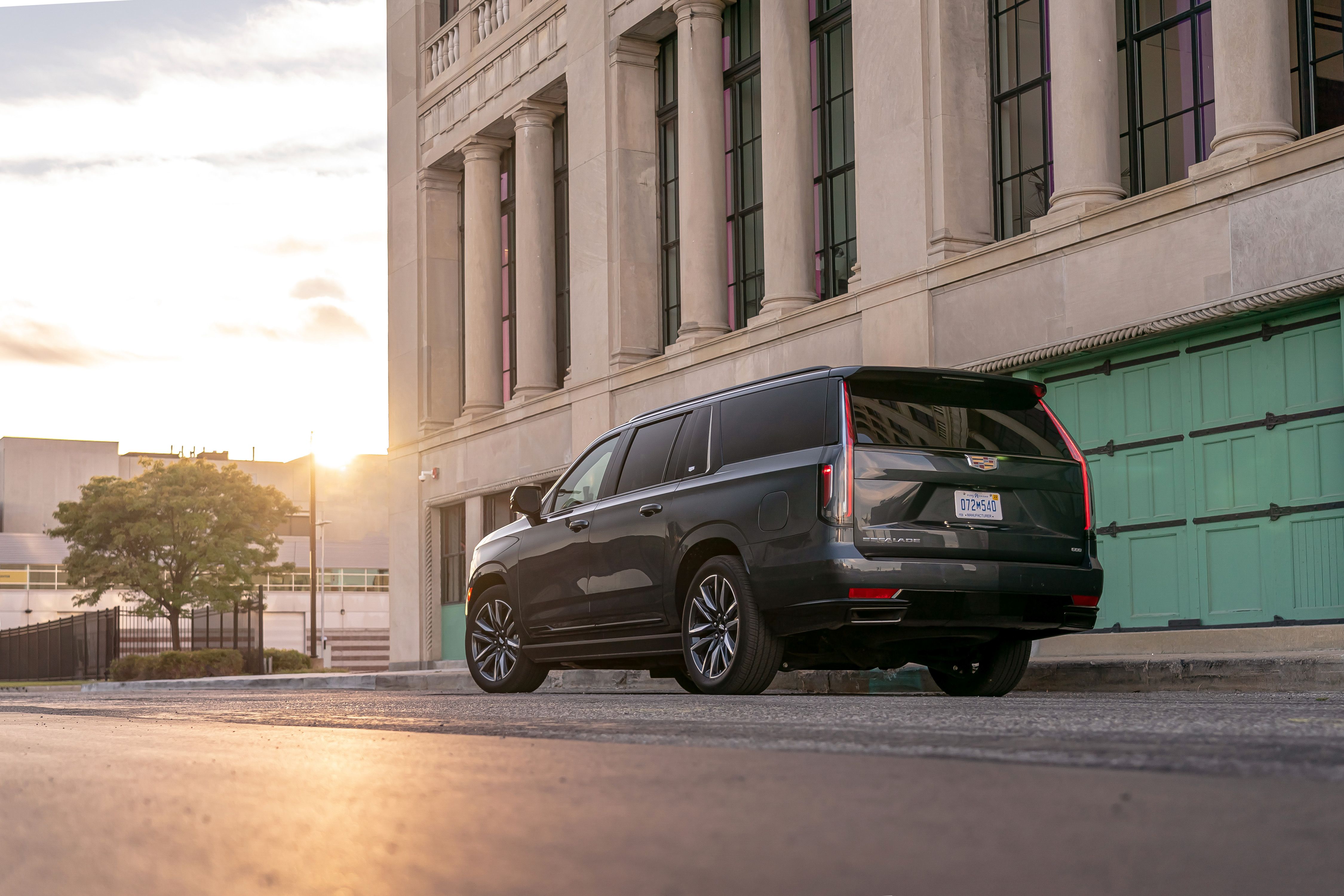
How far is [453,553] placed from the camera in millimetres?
28469

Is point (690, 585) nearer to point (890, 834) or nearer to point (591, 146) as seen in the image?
point (890, 834)

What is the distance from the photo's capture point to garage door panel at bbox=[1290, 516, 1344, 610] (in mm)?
12156

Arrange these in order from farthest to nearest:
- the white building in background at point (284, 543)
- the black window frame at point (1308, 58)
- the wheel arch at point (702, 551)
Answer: the white building in background at point (284, 543) < the black window frame at point (1308, 58) < the wheel arch at point (702, 551)

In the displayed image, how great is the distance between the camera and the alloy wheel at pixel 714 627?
8.91 m

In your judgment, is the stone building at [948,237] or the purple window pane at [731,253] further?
the purple window pane at [731,253]

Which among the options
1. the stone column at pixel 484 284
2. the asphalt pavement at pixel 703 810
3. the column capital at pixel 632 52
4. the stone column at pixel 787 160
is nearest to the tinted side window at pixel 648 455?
the asphalt pavement at pixel 703 810

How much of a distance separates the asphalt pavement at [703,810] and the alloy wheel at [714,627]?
372 cm

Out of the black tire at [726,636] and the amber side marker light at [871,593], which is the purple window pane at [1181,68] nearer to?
the black tire at [726,636]

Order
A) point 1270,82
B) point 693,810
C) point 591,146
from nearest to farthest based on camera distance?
point 693,810 → point 1270,82 → point 591,146

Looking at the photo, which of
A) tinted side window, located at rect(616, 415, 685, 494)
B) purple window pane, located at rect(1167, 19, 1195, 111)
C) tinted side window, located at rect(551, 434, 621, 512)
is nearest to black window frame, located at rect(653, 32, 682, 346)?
purple window pane, located at rect(1167, 19, 1195, 111)

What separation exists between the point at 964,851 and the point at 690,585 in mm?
7217

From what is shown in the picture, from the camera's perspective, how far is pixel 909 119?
55.4ft

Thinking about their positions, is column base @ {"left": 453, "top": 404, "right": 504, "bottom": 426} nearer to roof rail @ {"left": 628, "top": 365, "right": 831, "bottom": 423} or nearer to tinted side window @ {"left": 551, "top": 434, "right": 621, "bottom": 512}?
tinted side window @ {"left": 551, "top": 434, "right": 621, "bottom": 512}

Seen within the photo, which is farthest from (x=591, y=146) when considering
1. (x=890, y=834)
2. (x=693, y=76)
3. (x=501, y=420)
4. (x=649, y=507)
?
→ (x=890, y=834)
